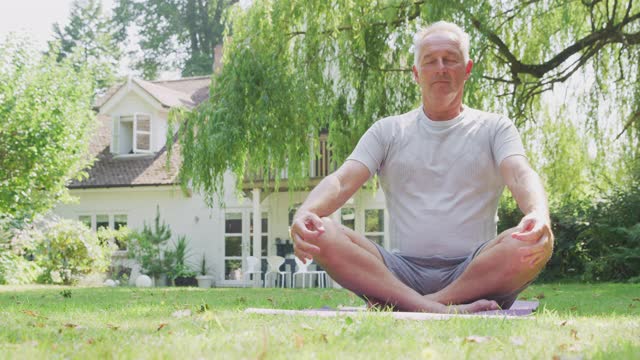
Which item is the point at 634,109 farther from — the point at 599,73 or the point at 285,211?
the point at 285,211

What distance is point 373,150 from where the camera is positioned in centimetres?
427

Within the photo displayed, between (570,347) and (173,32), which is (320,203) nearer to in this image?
(570,347)

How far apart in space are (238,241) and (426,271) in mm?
16977

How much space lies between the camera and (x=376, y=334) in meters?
2.71

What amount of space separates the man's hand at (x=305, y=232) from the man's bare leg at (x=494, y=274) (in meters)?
0.75

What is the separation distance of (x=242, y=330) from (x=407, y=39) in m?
7.04

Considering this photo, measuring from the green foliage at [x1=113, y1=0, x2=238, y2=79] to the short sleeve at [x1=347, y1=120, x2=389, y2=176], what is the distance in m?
28.8

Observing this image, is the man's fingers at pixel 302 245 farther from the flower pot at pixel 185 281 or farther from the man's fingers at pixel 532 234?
the flower pot at pixel 185 281

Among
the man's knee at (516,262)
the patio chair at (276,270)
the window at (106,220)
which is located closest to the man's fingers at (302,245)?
the man's knee at (516,262)

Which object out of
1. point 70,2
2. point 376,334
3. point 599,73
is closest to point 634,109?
point 599,73

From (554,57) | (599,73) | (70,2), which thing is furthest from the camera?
(70,2)

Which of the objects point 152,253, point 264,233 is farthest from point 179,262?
point 264,233

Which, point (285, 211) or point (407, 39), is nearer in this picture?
point (407, 39)

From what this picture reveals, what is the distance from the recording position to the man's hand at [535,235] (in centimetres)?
337
